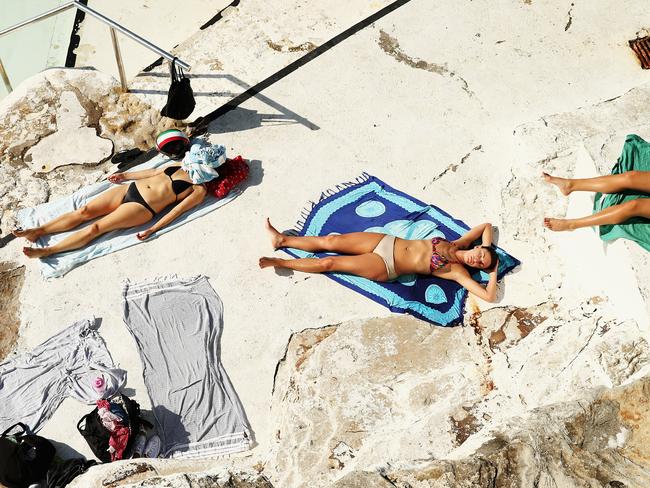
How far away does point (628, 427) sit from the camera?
4.13 metres

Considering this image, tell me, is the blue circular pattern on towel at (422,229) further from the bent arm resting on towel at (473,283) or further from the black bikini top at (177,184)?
the black bikini top at (177,184)

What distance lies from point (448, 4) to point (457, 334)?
3627 millimetres

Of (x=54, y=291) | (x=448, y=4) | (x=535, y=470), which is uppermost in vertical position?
(x=448, y=4)

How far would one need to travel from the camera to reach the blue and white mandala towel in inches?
214

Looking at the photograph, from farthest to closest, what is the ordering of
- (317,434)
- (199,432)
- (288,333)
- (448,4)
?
(448,4) → (288,333) → (199,432) → (317,434)

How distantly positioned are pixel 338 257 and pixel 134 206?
5.66ft

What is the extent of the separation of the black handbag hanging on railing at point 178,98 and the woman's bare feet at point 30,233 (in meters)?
1.48

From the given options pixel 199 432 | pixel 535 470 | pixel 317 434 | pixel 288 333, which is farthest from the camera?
pixel 288 333

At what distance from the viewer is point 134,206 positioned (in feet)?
18.9

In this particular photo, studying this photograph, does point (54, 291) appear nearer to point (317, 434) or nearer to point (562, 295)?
point (317, 434)

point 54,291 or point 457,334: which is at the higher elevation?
point 54,291

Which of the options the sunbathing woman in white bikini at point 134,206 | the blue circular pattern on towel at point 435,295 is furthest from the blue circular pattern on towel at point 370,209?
the sunbathing woman in white bikini at point 134,206

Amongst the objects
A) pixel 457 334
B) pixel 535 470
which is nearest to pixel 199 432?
pixel 457 334

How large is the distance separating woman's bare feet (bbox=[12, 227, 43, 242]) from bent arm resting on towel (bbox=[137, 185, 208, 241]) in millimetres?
835
